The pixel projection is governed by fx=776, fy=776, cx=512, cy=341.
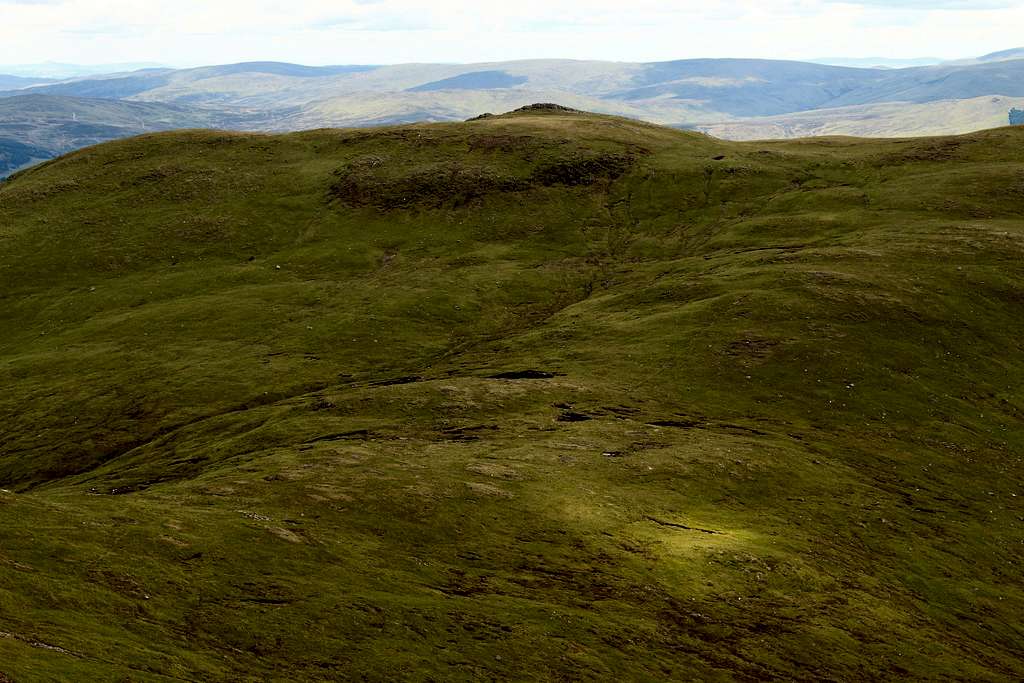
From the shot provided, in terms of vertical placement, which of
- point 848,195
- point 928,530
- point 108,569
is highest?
point 848,195

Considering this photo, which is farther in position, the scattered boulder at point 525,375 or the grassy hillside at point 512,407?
the scattered boulder at point 525,375

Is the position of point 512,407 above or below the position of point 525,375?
below

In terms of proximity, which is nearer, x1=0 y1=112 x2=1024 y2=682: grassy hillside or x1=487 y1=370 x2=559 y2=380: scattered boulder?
x1=0 y1=112 x2=1024 y2=682: grassy hillside

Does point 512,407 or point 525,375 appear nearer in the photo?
point 512,407

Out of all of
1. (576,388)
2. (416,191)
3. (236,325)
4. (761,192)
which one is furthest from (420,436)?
(761,192)

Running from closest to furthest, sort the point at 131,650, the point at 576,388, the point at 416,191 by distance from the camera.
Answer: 1. the point at 131,650
2. the point at 576,388
3. the point at 416,191

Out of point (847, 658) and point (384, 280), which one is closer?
point (847, 658)

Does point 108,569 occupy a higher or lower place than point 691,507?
higher

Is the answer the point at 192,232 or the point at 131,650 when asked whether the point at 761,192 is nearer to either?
the point at 192,232
